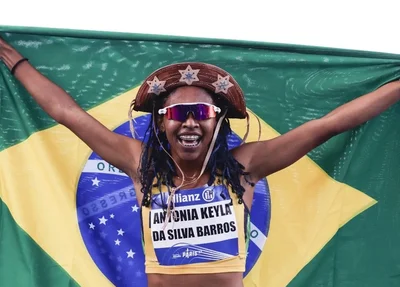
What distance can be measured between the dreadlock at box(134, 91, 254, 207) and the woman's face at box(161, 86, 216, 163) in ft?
0.26

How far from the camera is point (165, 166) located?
9.77 feet

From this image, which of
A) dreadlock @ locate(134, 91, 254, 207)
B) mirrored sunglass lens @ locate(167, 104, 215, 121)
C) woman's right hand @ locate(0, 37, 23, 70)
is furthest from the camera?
woman's right hand @ locate(0, 37, 23, 70)

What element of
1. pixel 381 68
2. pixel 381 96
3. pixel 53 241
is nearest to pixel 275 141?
pixel 381 96

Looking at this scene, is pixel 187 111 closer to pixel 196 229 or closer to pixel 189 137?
pixel 189 137

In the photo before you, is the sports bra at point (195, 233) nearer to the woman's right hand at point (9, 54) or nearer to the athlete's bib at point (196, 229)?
the athlete's bib at point (196, 229)

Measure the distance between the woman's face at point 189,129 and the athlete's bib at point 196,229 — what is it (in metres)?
0.20

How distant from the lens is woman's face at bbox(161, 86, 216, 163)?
284 centimetres

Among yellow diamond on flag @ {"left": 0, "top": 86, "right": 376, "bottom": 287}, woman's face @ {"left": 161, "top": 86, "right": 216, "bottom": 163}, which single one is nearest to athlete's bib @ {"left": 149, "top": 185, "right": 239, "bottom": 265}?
woman's face @ {"left": 161, "top": 86, "right": 216, "bottom": 163}

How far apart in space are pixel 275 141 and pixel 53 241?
4.00ft

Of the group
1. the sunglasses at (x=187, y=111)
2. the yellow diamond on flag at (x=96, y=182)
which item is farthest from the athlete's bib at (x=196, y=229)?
the yellow diamond on flag at (x=96, y=182)

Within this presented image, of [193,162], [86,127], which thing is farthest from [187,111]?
[86,127]

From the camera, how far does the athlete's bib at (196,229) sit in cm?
290

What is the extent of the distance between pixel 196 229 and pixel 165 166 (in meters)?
0.32

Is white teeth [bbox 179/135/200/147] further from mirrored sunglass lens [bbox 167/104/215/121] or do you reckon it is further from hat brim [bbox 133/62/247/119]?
hat brim [bbox 133/62/247/119]
